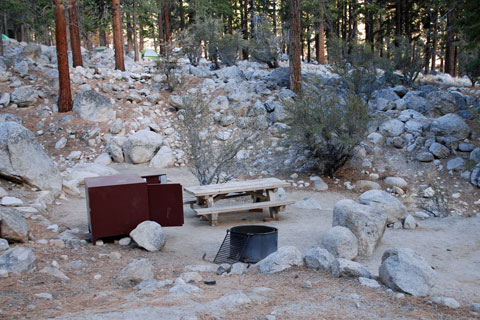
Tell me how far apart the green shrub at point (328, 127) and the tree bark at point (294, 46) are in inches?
121

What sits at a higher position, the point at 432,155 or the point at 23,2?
the point at 23,2

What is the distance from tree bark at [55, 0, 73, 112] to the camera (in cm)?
Result: 1321

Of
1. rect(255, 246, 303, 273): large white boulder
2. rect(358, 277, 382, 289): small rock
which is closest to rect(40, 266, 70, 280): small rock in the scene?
rect(255, 246, 303, 273): large white boulder

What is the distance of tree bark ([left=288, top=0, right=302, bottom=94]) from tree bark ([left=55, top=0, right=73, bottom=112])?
731cm

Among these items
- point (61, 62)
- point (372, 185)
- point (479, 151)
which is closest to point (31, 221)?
point (372, 185)

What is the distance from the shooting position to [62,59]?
1361cm

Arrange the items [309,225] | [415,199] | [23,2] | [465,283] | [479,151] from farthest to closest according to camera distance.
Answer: [23,2] < [479,151] < [415,199] < [309,225] < [465,283]

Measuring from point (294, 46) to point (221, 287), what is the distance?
12.0m

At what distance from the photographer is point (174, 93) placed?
16.8 metres

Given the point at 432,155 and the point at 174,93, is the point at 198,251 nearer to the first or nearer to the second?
the point at 432,155

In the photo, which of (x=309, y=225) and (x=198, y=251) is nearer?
(x=198, y=251)

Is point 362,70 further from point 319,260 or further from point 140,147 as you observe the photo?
point 319,260

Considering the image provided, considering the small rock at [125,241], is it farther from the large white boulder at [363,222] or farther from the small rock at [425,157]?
the small rock at [425,157]

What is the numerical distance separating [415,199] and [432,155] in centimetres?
203
